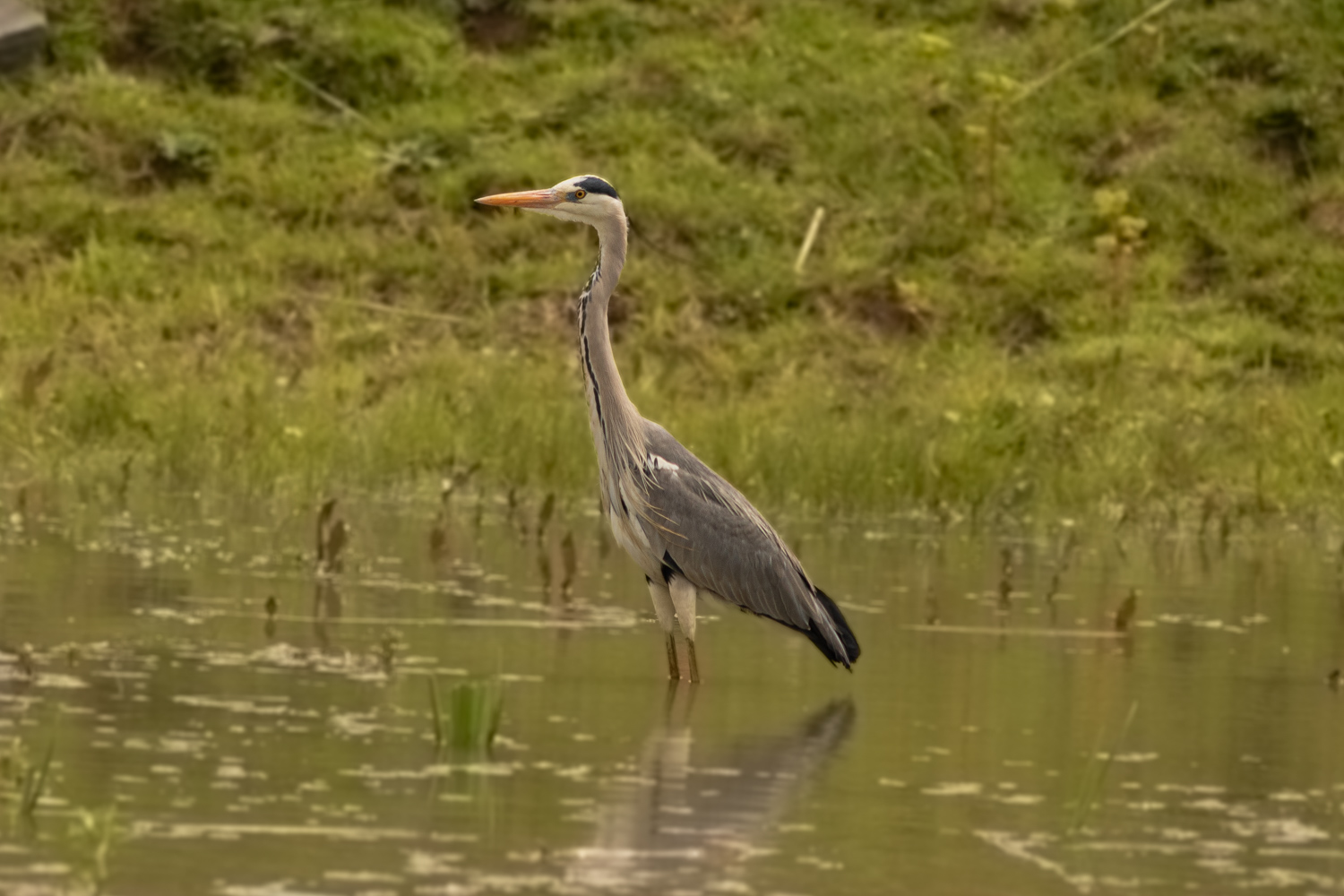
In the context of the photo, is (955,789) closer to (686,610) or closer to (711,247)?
(686,610)

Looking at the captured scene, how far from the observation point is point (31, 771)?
5672mm

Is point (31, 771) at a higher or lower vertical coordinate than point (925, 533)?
lower

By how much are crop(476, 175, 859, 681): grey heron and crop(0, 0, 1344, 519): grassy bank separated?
3.38m

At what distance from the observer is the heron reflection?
17.9ft

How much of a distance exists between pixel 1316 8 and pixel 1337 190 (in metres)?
2.08

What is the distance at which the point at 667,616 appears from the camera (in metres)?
8.28

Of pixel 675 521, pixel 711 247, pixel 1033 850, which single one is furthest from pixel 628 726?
pixel 711 247

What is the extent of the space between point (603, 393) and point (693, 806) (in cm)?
252

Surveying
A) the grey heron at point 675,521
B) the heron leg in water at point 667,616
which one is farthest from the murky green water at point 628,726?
the grey heron at point 675,521

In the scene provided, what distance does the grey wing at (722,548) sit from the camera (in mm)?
8344

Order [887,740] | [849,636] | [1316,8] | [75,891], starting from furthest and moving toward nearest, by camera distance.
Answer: [1316,8] → [849,636] → [887,740] → [75,891]

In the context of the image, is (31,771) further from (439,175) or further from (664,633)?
(439,175)

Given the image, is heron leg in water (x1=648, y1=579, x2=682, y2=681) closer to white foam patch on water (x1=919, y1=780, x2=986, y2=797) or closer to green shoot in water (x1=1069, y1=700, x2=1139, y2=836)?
green shoot in water (x1=1069, y1=700, x2=1139, y2=836)

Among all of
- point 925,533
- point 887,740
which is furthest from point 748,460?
point 887,740
